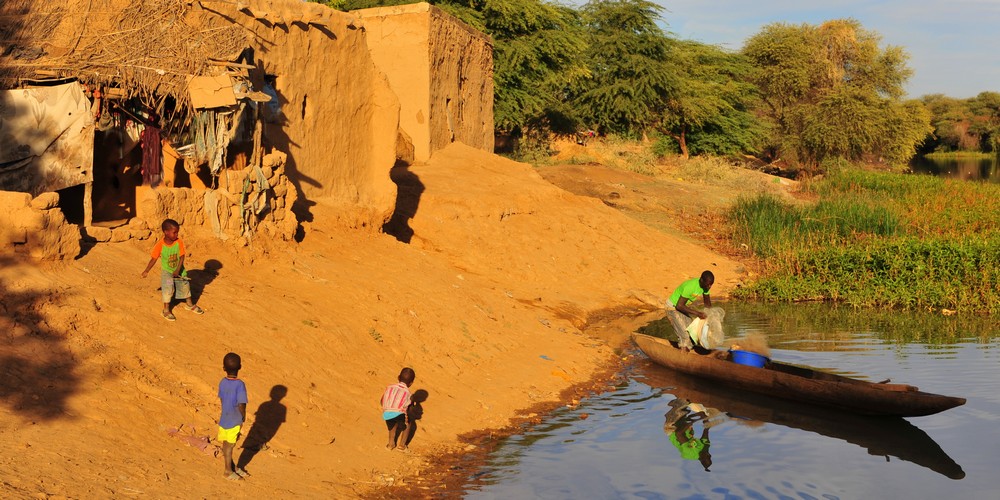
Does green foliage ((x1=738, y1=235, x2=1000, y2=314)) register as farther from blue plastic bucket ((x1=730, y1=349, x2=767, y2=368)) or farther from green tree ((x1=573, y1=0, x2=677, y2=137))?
green tree ((x1=573, y1=0, x2=677, y2=137))

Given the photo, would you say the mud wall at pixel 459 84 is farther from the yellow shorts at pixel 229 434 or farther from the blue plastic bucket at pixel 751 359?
the yellow shorts at pixel 229 434

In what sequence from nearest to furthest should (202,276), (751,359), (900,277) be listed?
(202,276)
(751,359)
(900,277)

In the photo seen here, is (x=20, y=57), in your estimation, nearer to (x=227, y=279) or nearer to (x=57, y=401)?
(x=227, y=279)

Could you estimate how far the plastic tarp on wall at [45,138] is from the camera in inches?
375

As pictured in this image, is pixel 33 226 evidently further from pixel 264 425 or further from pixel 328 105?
pixel 328 105

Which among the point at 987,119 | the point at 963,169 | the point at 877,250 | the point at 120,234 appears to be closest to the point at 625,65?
the point at 877,250

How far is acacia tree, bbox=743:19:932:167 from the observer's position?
44.2 m

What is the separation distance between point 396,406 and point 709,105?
34.9 m

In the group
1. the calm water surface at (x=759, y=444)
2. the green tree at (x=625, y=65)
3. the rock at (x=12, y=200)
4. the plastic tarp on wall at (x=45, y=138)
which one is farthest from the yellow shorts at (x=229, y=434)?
the green tree at (x=625, y=65)

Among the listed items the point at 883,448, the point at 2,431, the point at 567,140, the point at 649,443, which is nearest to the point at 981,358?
the point at 883,448

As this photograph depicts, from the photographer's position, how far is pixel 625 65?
129ft

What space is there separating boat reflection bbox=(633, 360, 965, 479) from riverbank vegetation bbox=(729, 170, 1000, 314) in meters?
7.01

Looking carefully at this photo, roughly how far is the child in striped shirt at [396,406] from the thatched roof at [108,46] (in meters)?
4.13

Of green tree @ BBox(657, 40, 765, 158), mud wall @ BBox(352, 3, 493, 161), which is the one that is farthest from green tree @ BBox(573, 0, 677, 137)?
mud wall @ BBox(352, 3, 493, 161)
